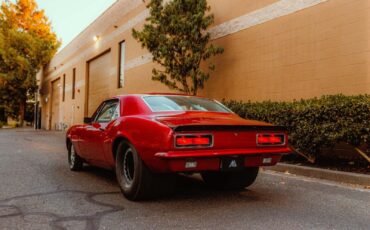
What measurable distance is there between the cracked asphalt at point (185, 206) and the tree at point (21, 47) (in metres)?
36.0

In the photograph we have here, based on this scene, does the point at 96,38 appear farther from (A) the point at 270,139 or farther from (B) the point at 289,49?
(A) the point at 270,139

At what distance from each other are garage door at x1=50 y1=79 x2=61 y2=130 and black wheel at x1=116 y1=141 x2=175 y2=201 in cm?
3377

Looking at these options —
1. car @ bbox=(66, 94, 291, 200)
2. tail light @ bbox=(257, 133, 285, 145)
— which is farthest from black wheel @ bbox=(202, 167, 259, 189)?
tail light @ bbox=(257, 133, 285, 145)

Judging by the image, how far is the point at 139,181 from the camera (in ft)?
14.3

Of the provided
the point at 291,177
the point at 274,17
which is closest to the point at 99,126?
the point at 291,177

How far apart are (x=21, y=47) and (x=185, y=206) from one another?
39212 millimetres

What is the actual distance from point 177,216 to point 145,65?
15.5 m

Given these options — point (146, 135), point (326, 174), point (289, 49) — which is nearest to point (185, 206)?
point (146, 135)

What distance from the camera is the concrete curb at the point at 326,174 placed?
6.06 m

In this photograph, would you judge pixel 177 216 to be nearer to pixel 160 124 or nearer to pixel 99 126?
pixel 160 124

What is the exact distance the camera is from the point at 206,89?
46.1 ft

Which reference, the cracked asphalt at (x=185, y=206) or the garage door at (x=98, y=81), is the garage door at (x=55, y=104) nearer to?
the garage door at (x=98, y=81)

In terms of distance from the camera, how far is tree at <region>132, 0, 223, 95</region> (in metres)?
12.3

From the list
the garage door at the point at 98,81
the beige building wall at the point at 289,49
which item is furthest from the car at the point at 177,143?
the garage door at the point at 98,81
